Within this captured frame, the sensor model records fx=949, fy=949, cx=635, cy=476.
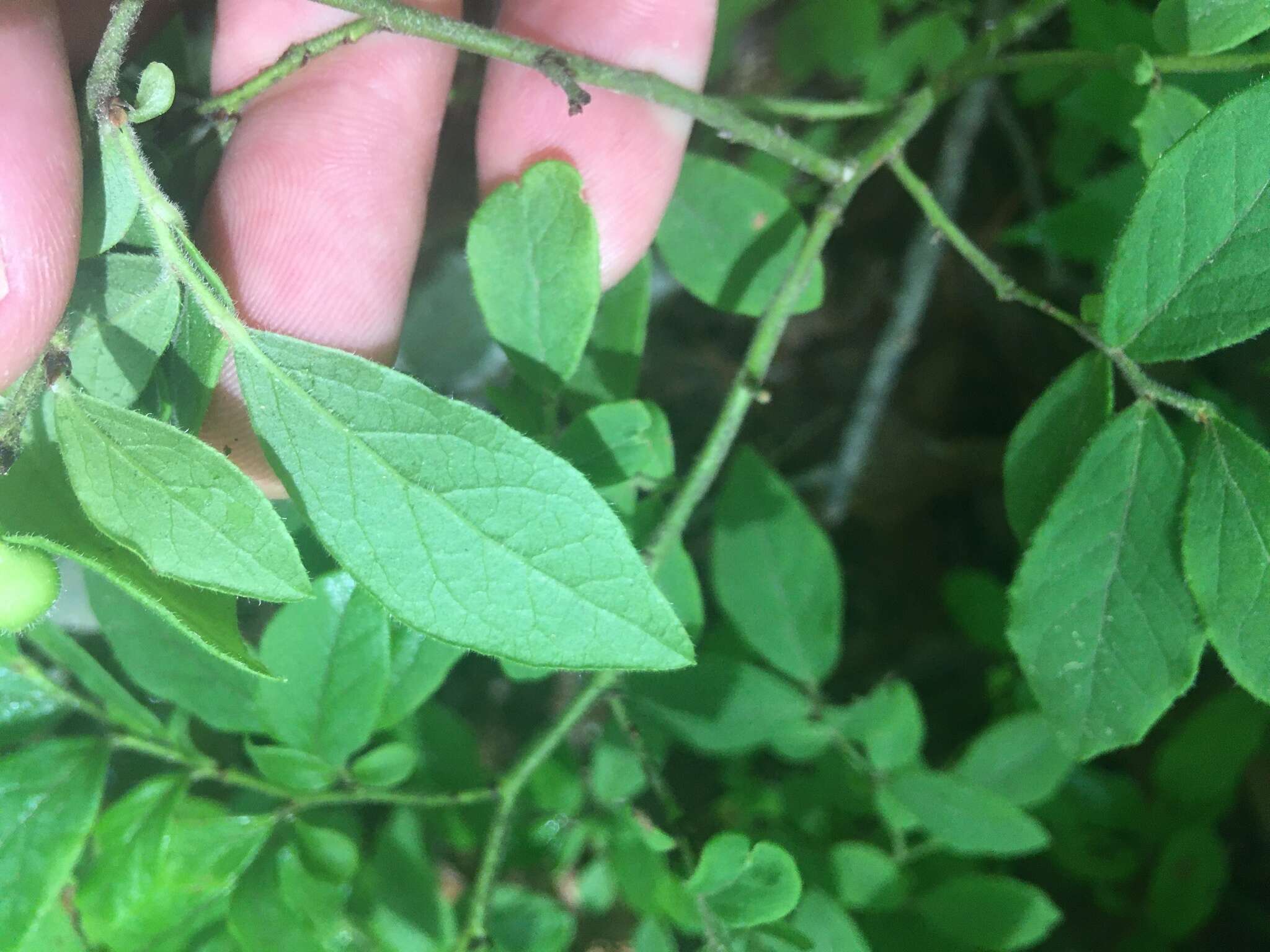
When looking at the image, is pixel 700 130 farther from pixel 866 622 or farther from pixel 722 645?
pixel 866 622

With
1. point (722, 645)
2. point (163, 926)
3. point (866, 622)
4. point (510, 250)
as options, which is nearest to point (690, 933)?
point (722, 645)

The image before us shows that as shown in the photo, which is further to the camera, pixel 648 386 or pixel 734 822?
pixel 648 386

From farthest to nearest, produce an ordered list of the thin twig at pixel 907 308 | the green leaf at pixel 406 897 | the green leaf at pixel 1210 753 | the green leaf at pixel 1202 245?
the thin twig at pixel 907 308 < the green leaf at pixel 1210 753 < the green leaf at pixel 406 897 < the green leaf at pixel 1202 245

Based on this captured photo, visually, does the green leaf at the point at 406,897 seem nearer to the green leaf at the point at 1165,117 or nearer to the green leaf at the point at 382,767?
the green leaf at the point at 382,767

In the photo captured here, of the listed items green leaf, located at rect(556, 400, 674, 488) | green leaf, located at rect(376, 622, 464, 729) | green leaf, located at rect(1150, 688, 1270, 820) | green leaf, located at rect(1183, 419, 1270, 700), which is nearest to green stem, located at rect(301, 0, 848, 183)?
green leaf, located at rect(556, 400, 674, 488)

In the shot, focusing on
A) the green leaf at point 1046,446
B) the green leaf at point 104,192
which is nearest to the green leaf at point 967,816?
the green leaf at point 1046,446

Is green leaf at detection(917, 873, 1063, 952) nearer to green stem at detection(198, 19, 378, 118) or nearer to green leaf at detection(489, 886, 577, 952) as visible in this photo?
green leaf at detection(489, 886, 577, 952)
